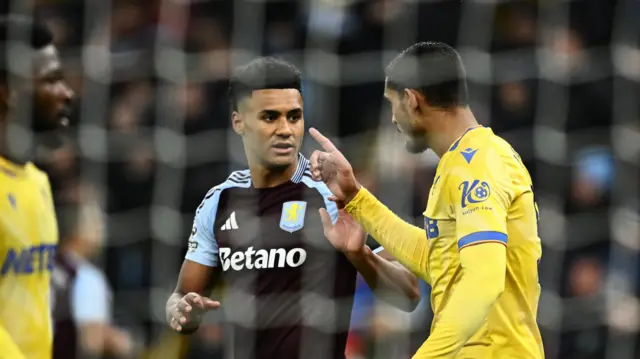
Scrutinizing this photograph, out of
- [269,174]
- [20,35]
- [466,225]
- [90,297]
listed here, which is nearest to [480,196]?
[466,225]

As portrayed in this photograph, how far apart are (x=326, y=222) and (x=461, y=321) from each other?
0.83 meters

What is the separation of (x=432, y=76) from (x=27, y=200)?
Answer: 1334 millimetres

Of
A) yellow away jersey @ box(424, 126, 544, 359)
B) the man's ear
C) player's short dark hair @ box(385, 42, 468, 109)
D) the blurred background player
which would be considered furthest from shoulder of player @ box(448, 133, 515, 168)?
the blurred background player

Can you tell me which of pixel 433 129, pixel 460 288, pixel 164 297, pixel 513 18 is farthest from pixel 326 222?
pixel 513 18

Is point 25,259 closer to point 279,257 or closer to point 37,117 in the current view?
point 37,117

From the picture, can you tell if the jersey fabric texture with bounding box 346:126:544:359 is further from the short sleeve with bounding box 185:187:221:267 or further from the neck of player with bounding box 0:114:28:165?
the neck of player with bounding box 0:114:28:165

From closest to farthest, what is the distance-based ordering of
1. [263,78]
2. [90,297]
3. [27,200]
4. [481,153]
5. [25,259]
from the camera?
[481,153]
[25,259]
[27,200]
[263,78]
[90,297]

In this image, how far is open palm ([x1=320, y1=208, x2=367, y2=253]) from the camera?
343 centimetres

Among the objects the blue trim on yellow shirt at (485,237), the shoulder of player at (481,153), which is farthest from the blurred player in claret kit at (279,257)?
the blue trim on yellow shirt at (485,237)

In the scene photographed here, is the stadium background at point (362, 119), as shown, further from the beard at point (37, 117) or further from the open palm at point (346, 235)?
the beard at point (37, 117)

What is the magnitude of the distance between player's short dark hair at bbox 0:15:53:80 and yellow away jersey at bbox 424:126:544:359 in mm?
1474

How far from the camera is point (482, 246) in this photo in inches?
108

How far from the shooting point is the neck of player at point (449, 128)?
3.04m

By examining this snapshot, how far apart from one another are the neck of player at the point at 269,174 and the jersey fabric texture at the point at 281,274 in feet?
0.16
